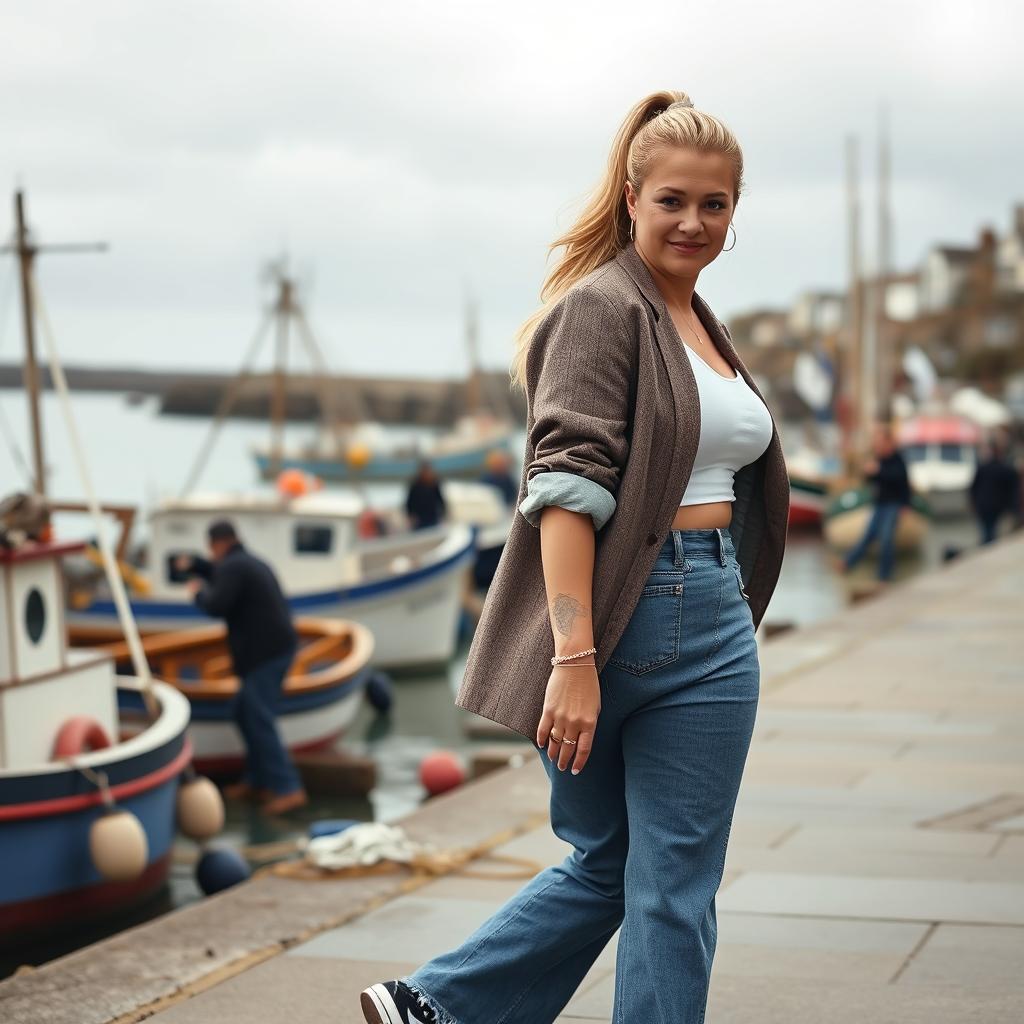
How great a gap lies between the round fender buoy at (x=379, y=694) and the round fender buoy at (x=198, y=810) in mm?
6306

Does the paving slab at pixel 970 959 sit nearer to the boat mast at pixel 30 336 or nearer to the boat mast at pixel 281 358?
the boat mast at pixel 30 336

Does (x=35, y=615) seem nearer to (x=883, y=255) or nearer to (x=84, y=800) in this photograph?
(x=84, y=800)

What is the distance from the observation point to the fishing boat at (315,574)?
17531 mm

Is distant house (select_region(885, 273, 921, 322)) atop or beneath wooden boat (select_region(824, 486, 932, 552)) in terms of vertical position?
beneath

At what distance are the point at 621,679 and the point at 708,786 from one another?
24 cm

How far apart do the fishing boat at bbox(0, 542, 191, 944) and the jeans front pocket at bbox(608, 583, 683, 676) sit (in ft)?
17.0

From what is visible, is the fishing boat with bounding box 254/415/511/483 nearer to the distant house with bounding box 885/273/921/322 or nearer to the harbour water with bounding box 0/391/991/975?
the harbour water with bounding box 0/391/991/975

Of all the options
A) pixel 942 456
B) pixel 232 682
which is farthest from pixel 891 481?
pixel 942 456

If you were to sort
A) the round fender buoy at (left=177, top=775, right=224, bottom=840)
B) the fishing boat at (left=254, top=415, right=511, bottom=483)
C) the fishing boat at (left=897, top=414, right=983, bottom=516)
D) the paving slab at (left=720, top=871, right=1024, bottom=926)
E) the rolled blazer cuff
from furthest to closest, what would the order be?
the fishing boat at (left=254, top=415, right=511, bottom=483)
the fishing boat at (left=897, top=414, right=983, bottom=516)
the round fender buoy at (left=177, top=775, right=224, bottom=840)
the paving slab at (left=720, top=871, right=1024, bottom=926)
the rolled blazer cuff

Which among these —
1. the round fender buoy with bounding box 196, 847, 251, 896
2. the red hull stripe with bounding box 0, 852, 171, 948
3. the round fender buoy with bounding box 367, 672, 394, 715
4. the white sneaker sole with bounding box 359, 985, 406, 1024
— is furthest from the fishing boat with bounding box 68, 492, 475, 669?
the white sneaker sole with bounding box 359, 985, 406, 1024

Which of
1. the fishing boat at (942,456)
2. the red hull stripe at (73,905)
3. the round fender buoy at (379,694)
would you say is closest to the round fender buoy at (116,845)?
the red hull stripe at (73,905)

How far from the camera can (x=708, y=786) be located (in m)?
2.94

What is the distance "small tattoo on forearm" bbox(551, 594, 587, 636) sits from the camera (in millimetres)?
2855

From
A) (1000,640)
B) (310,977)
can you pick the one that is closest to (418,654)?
(1000,640)
